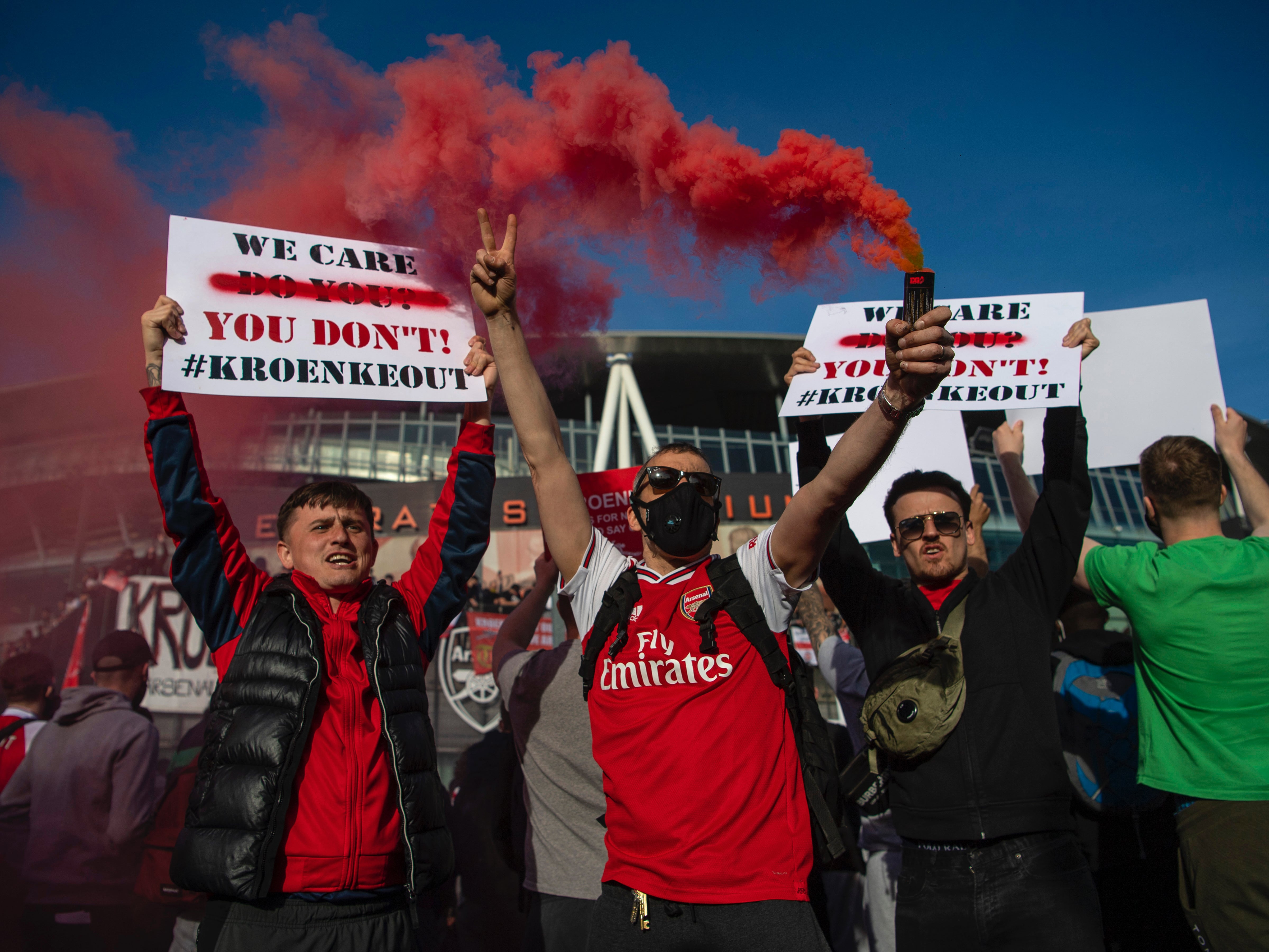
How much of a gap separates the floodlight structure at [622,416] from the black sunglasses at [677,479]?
72.5ft

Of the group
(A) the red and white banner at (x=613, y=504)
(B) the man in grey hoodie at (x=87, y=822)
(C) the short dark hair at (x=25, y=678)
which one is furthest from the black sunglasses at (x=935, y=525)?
(C) the short dark hair at (x=25, y=678)

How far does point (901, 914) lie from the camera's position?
2572 mm

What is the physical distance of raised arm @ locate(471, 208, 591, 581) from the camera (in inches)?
99.6

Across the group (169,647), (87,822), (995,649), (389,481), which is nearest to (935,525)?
(995,649)

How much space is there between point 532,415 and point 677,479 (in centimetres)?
50

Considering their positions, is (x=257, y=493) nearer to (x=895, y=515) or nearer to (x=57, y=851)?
(x=57, y=851)

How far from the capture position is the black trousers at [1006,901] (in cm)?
233

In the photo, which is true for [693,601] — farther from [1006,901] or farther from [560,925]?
[560,925]

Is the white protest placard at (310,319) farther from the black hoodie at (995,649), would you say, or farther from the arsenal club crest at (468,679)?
the arsenal club crest at (468,679)

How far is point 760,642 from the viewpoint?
218cm

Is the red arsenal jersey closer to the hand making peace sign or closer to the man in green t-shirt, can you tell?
the hand making peace sign

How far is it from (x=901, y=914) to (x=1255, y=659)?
152cm

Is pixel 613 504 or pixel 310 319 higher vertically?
pixel 310 319

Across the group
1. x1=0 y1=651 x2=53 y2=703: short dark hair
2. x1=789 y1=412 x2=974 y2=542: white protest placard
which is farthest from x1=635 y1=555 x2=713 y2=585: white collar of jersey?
x1=0 y1=651 x2=53 y2=703: short dark hair
